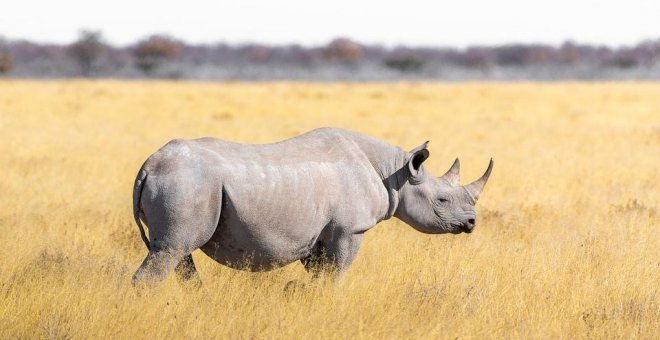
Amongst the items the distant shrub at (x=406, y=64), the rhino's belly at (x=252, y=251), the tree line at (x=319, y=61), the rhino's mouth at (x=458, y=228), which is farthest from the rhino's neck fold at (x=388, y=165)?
the distant shrub at (x=406, y=64)

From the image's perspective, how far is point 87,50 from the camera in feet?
282

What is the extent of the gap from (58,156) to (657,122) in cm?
1734

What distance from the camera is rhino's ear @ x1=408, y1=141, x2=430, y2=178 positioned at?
24.0ft

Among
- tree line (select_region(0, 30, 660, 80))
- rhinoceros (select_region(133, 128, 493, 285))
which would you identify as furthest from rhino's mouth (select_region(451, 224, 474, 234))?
tree line (select_region(0, 30, 660, 80))

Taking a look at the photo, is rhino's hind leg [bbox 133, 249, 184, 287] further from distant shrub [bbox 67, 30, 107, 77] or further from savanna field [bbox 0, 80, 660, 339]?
distant shrub [bbox 67, 30, 107, 77]

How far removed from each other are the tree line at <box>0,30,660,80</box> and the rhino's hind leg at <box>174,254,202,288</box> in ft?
229

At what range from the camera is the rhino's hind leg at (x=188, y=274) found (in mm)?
6859

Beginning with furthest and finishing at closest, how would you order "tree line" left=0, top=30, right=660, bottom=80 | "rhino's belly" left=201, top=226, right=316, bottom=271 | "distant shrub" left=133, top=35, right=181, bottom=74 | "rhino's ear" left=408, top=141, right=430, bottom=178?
"distant shrub" left=133, top=35, right=181, bottom=74 < "tree line" left=0, top=30, right=660, bottom=80 < "rhino's ear" left=408, top=141, right=430, bottom=178 < "rhino's belly" left=201, top=226, right=316, bottom=271

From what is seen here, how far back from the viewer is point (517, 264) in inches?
324

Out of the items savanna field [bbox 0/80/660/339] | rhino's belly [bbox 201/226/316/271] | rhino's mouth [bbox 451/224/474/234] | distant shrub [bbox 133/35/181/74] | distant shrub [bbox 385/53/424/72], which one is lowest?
distant shrub [bbox 133/35/181/74]

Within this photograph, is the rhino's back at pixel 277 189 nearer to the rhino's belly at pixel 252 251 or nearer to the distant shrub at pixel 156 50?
the rhino's belly at pixel 252 251

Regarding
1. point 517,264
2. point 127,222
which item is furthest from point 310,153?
point 127,222

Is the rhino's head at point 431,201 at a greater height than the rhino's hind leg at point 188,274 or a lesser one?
greater

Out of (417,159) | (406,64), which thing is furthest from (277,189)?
(406,64)
